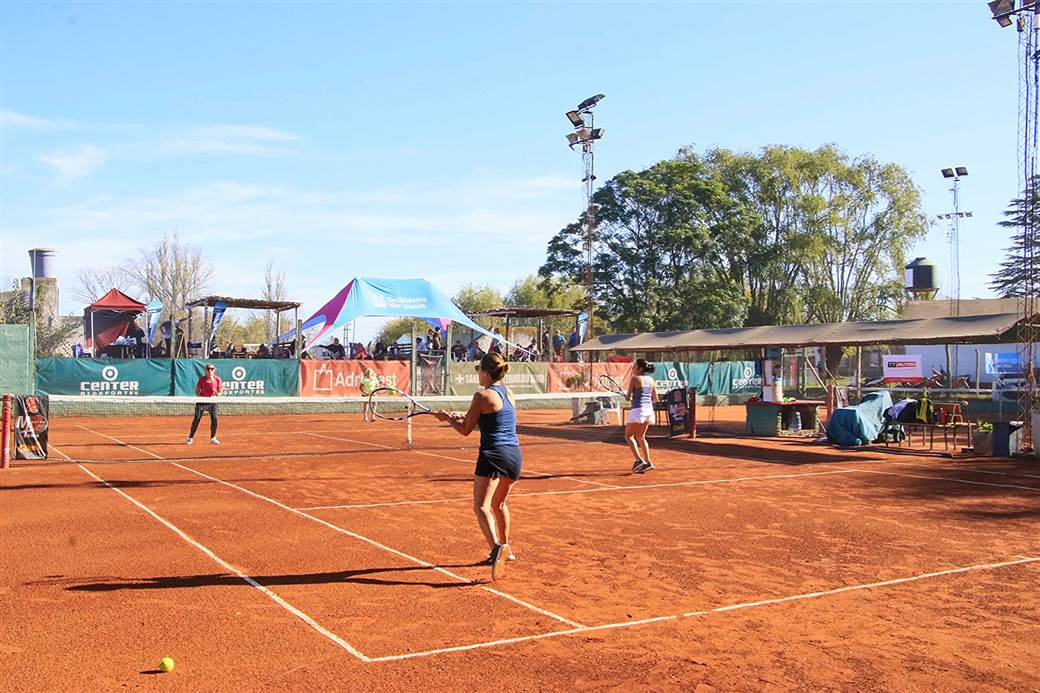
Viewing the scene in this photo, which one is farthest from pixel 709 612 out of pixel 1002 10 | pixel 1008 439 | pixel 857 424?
pixel 1002 10

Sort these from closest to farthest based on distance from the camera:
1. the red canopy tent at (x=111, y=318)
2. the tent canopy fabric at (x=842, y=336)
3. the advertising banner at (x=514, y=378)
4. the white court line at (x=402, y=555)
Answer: the white court line at (x=402, y=555) < the tent canopy fabric at (x=842, y=336) < the red canopy tent at (x=111, y=318) < the advertising banner at (x=514, y=378)

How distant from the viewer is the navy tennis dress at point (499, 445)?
305 inches

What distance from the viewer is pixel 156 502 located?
1167 centimetres

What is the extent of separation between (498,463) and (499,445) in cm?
16

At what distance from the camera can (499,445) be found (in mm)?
7824

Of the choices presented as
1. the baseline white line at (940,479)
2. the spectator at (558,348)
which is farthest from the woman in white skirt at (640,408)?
the spectator at (558,348)

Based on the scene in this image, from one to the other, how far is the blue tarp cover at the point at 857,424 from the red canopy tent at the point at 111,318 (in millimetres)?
22791

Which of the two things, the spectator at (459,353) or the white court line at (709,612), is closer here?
the white court line at (709,612)

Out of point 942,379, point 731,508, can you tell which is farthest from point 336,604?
point 942,379

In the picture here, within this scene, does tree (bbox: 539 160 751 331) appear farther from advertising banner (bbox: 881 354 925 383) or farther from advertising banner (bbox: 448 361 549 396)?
advertising banner (bbox: 881 354 925 383)

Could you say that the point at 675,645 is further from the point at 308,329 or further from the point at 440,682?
the point at 308,329

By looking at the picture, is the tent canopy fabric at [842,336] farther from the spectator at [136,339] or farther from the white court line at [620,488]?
the spectator at [136,339]


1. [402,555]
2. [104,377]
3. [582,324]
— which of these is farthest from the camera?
[582,324]

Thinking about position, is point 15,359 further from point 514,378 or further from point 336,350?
point 514,378
